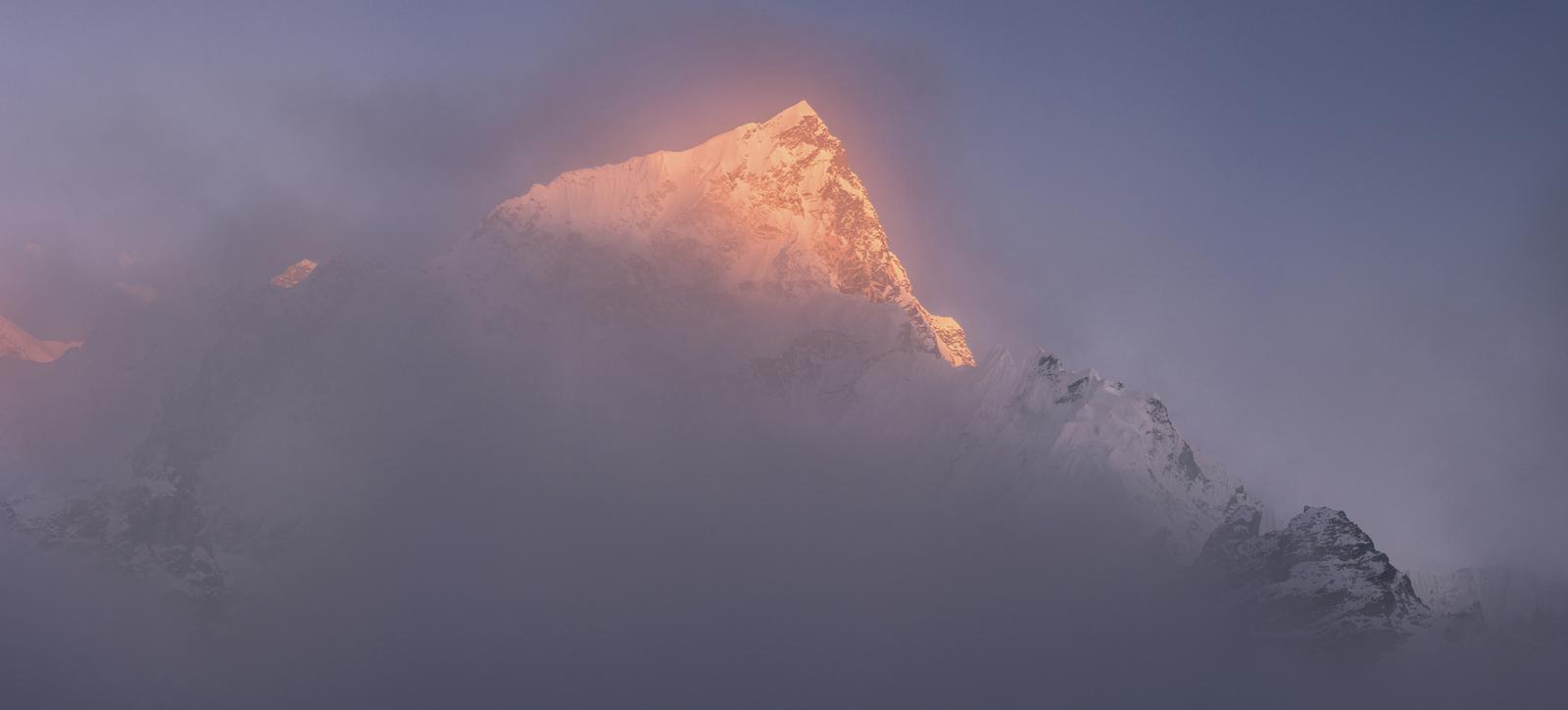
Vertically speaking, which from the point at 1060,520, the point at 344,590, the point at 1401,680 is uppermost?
the point at 1060,520

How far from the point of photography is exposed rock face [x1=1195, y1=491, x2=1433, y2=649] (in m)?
170

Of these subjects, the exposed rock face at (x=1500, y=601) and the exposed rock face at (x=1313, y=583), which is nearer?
the exposed rock face at (x=1313, y=583)

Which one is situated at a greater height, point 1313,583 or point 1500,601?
point 1500,601

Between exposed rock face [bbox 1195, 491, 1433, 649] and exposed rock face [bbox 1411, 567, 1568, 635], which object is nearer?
exposed rock face [bbox 1195, 491, 1433, 649]

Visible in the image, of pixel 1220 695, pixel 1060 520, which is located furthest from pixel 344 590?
pixel 1220 695

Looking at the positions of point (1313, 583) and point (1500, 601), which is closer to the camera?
point (1313, 583)

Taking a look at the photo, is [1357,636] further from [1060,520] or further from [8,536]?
[8,536]

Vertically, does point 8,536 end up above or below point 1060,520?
below

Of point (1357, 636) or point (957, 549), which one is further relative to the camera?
point (957, 549)

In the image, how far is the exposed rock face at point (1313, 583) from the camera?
16975 centimetres

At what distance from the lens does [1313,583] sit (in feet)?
576

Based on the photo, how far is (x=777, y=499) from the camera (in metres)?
192

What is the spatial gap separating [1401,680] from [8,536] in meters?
206

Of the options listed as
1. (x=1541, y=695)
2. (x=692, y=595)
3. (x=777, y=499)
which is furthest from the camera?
(x=777, y=499)
